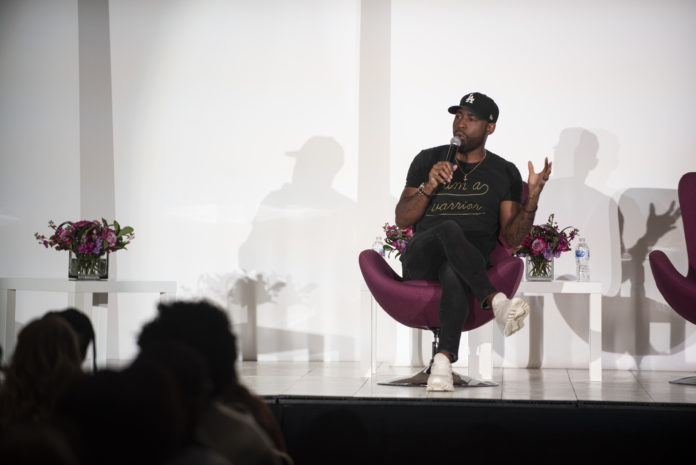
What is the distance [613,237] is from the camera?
16.4 ft

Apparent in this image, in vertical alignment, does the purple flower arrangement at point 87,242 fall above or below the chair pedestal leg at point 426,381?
above

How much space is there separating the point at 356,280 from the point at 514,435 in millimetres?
2818

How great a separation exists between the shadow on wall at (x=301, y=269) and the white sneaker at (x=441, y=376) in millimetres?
1880

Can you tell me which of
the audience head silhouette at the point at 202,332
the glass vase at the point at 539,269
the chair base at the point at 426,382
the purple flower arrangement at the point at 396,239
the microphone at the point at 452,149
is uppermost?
the microphone at the point at 452,149

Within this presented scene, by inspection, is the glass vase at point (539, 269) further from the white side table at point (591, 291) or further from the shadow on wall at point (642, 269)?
the shadow on wall at point (642, 269)

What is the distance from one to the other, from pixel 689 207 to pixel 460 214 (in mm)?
1343

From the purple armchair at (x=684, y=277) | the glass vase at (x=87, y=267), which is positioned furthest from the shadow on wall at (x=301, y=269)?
the purple armchair at (x=684, y=277)

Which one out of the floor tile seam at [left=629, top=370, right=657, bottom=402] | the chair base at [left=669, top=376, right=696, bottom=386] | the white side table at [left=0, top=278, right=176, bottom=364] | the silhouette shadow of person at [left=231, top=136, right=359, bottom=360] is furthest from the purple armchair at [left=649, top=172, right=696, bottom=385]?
the white side table at [left=0, top=278, right=176, bottom=364]

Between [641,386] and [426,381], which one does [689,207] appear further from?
[426,381]

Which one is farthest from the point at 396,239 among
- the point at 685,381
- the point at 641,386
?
the point at 685,381

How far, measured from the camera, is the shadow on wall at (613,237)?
16.2 feet

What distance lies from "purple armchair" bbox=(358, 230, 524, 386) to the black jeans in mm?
111

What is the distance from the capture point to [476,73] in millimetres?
5180

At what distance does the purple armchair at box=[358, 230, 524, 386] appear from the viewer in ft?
11.9
